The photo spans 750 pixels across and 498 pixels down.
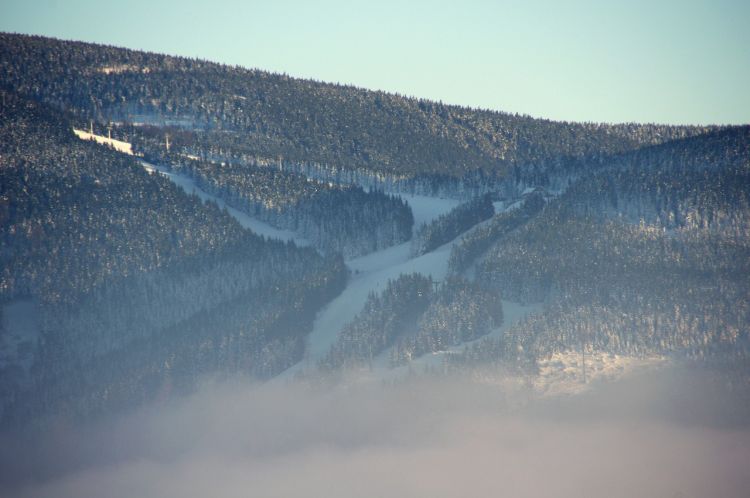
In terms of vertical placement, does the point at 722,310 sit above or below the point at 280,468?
above

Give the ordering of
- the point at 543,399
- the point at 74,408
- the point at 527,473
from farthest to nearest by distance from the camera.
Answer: the point at 74,408 → the point at 543,399 → the point at 527,473

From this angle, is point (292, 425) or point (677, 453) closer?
point (677, 453)

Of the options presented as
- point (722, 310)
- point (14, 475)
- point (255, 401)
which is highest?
point (722, 310)

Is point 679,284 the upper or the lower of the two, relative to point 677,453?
upper

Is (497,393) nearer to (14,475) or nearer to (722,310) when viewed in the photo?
(722,310)

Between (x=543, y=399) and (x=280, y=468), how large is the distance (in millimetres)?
39600

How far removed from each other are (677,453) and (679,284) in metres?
34.8

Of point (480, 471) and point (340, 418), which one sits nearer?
point (480, 471)

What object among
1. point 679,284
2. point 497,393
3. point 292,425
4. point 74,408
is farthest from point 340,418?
point 679,284

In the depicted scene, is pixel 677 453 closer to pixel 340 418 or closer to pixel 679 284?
pixel 679 284

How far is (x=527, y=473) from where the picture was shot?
171500mm

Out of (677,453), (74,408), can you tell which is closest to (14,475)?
(74,408)

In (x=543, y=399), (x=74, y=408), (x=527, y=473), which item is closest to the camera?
(x=527, y=473)

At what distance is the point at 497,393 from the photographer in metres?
185
